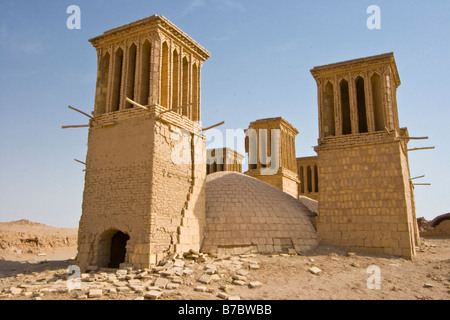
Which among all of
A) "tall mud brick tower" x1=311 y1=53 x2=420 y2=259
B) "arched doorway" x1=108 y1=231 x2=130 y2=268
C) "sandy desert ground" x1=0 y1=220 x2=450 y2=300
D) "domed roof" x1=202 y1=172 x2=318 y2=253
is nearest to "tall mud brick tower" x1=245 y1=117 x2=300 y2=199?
"domed roof" x1=202 y1=172 x2=318 y2=253

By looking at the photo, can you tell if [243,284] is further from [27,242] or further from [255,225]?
[27,242]

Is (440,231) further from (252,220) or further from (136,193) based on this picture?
(136,193)

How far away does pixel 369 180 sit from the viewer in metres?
16.0

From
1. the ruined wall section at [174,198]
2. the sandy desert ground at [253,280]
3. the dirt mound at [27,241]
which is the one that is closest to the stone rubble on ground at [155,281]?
the sandy desert ground at [253,280]

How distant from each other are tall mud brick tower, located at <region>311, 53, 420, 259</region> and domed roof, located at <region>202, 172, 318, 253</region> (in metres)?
1.38

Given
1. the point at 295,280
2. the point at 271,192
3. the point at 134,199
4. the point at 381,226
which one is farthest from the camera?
the point at 271,192

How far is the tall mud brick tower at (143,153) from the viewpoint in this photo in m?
12.7

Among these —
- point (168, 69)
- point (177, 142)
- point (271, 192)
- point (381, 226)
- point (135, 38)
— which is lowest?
point (381, 226)

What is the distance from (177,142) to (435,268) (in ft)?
34.1

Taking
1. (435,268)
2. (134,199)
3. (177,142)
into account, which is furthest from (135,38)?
(435,268)

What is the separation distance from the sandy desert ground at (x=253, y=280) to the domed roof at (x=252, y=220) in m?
0.79

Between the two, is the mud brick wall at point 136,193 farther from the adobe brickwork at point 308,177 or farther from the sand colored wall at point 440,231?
the sand colored wall at point 440,231

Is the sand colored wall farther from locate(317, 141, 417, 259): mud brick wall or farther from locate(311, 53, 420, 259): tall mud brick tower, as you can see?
locate(317, 141, 417, 259): mud brick wall

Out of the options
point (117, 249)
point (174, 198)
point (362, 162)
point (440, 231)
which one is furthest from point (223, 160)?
point (440, 231)
